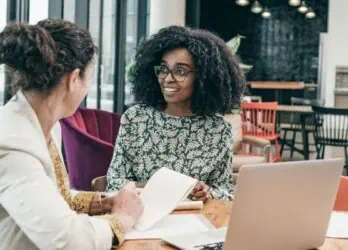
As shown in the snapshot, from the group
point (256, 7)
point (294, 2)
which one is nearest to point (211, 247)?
point (294, 2)

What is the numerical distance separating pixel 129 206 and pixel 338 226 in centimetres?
56

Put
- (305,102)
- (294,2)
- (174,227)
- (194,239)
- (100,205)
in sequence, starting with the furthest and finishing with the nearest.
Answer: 1. (294,2)
2. (305,102)
3. (100,205)
4. (174,227)
5. (194,239)

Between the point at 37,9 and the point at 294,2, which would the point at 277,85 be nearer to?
the point at 294,2

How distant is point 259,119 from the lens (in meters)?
5.50

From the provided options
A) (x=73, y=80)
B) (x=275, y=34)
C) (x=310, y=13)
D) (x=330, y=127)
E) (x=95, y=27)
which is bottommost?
(x=330, y=127)

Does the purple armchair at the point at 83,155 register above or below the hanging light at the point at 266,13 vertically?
below

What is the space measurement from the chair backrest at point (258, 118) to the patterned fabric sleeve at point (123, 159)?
3.60 meters

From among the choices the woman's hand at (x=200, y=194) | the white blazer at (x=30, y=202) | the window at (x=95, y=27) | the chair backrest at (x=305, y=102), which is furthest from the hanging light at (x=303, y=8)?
the white blazer at (x=30, y=202)

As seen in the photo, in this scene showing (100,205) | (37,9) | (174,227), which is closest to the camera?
(174,227)

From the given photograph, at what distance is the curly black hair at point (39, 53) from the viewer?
1.06 metres

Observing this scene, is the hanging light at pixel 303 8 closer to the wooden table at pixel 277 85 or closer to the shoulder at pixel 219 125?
the wooden table at pixel 277 85

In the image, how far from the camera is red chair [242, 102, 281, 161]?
5.50 metres

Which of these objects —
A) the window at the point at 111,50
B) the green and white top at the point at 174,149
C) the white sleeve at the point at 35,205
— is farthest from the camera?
the window at the point at 111,50

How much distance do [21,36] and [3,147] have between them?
24 cm
